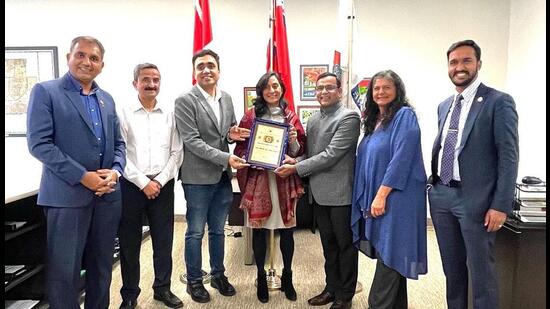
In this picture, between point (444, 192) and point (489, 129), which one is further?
point (444, 192)

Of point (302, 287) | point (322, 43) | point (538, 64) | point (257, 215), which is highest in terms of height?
point (322, 43)

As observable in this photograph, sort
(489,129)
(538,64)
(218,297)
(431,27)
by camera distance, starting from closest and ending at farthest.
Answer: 1. (489,129)
2. (218,297)
3. (538,64)
4. (431,27)

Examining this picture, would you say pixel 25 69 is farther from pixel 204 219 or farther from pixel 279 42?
pixel 204 219

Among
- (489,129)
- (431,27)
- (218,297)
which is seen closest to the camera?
(489,129)

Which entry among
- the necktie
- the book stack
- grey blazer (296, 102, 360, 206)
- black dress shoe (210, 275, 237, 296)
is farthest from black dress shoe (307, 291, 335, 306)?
the book stack

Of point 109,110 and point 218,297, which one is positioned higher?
point 109,110

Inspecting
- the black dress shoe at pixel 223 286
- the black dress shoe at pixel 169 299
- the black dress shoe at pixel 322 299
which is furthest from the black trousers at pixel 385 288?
the black dress shoe at pixel 169 299

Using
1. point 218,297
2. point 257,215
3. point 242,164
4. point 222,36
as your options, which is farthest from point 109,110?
point 222,36

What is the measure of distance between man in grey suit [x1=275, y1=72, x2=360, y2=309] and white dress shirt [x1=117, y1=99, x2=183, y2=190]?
2.31ft

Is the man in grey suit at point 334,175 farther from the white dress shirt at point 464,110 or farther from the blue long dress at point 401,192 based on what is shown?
the white dress shirt at point 464,110

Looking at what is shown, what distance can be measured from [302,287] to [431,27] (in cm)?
314

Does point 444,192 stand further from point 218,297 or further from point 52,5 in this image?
point 52,5

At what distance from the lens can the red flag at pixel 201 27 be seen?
3111 mm

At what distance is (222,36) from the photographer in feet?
14.0
